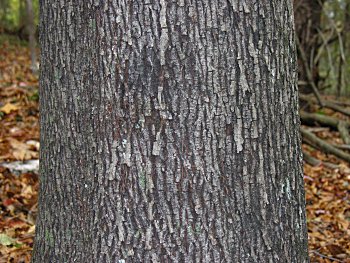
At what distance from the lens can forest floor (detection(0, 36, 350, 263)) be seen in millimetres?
3920

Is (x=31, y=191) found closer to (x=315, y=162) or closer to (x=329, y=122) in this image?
(x=315, y=162)

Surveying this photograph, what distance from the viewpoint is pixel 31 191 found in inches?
185

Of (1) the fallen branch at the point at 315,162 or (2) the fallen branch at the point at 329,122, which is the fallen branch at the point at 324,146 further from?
(2) the fallen branch at the point at 329,122

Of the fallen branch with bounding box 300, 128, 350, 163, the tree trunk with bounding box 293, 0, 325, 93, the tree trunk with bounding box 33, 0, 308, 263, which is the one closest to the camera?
the tree trunk with bounding box 33, 0, 308, 263

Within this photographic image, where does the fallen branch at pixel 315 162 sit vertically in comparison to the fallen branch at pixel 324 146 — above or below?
below

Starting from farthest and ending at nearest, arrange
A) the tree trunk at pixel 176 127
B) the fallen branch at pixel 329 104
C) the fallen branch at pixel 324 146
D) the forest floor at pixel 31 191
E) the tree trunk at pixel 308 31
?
1. the tree trunk at pixel 308 31
2. the fallen branch at pixel 329 104
3. the fallen branch at pixel 324 146
4. the forest floor at pixel 31 191
5. the tree trunk at pixel 176 127

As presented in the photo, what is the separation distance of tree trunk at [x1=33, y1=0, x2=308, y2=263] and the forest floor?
1.57 metres

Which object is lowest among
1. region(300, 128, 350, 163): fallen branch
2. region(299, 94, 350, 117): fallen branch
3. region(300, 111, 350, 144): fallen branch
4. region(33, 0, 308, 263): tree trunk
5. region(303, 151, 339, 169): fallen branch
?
region(303, 151, 339, 169): fallen branch

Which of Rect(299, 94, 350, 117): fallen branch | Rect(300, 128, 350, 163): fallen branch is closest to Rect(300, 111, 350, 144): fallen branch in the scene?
Rect(299, 94, 350, 117): fallen branch

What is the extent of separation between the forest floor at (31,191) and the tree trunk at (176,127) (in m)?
1.57

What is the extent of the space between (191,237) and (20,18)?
1701 centimetres

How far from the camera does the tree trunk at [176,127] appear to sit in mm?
2098

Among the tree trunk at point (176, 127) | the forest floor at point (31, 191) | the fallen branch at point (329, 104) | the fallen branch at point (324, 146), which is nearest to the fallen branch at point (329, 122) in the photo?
the forest floor at point (31, 191)

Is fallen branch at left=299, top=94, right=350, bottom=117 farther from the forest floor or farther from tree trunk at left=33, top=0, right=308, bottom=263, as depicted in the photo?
tree trunk at left=33, top=0, right=308, bottom=263
